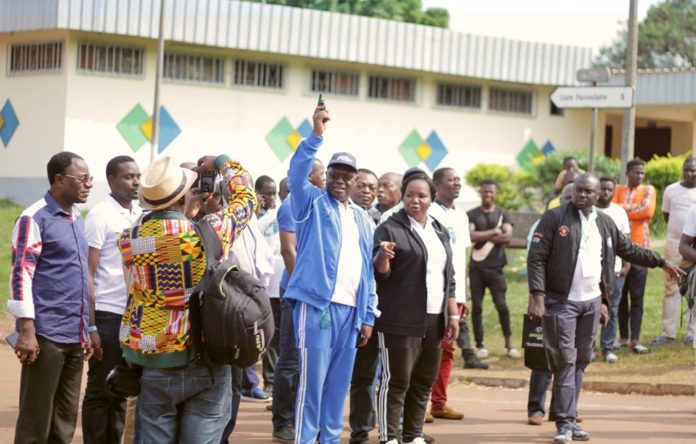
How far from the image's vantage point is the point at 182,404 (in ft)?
21.4

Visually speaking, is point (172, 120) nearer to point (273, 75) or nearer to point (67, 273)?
point (273, 75)

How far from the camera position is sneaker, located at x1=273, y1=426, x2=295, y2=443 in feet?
32.3

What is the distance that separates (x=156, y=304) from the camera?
21.1 feet

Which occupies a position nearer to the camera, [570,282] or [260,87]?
[570,282]

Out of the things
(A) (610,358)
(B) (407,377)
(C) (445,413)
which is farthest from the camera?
(A) (610,358)

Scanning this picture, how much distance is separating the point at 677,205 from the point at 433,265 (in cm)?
688

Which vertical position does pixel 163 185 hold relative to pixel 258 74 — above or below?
below

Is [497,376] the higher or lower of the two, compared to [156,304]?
lower

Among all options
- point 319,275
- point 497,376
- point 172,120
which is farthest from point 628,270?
point 172,120

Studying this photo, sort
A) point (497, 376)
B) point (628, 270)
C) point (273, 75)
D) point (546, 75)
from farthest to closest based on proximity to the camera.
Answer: point (546, 75), point (273, 75), point (628, 270), point (497, 376)

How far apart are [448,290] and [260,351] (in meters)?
3.51

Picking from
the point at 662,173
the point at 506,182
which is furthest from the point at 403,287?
the point at 506,182

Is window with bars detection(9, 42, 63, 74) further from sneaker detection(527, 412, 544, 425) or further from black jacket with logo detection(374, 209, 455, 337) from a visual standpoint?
black jacket with logo detection(374, 209, 455, 337)

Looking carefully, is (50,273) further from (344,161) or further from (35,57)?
(35,57)
